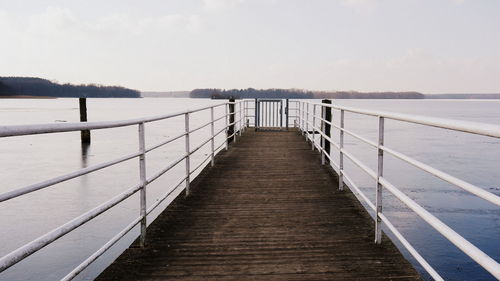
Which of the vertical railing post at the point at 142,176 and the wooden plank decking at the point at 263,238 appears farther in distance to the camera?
the vertical railing post at the point at 142,176

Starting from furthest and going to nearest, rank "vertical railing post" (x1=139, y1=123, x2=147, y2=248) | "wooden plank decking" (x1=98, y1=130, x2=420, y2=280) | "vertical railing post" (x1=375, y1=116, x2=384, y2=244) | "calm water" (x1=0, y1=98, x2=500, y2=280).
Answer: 1. "calm water" (x1=0, y1=98, x2=500, y2=280)
2. "vertical railing post" (x1=139, y1=123, x2=147, y2=248)
3. "vertical railing post" (x1=375, y1=116, x2=384, y2=244)
4. "wooden plank decking" (x1=98, y1=130, x2=420, y2=280)

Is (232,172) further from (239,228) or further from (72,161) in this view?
(72,161)

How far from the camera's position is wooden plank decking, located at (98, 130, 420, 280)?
3.36m

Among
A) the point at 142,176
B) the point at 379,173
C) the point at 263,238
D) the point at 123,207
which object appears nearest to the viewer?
the point at 379,173

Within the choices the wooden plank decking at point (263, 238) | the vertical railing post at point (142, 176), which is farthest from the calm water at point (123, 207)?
the vertical railing post at point (142, 176)

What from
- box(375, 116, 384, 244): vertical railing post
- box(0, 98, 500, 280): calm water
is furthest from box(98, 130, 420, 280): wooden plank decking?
box(0, 98, 500, 280): calm water

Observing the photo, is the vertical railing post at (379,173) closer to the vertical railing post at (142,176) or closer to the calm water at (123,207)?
the vertical railing post at (142,176)

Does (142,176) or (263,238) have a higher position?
(142,176)

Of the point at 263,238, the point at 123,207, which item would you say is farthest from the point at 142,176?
the point at 123,207

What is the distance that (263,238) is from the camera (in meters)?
4.17

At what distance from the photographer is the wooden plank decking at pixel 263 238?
3.36 meters

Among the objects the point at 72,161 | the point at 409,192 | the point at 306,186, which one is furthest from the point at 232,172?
the point at 72,161

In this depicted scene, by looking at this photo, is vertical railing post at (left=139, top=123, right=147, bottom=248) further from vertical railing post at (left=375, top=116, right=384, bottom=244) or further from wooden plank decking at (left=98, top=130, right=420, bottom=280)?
vertical railing post at (left=375, top=116, right=384, bottom=244)

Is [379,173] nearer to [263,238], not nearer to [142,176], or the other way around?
[263,238]
